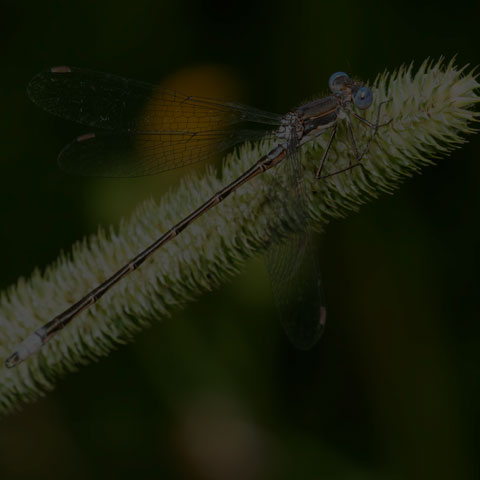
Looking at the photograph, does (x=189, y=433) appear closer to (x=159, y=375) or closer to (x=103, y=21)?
(x=159, y=375)

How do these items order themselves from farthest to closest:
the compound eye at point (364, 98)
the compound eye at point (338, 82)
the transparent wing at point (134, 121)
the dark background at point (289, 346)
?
1. the dark background at point (289, 346)
2. the transparent wing at point (134, 121)
3. the compound eye at point (338, 82)
4. the compound eye at point (364, 98)

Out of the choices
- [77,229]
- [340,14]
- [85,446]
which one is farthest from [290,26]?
[85,446]

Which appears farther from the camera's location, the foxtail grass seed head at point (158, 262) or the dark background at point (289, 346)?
the dark background at point (289, 346)

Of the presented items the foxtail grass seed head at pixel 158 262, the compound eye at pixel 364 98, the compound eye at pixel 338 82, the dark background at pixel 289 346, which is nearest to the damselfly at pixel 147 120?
the compound eye at pixel 338 82

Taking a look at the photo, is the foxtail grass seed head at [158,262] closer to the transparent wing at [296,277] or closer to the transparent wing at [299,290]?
the transparent wing at [296,277]

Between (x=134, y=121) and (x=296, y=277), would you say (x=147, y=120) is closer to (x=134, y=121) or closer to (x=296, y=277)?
(x=134, y=121)

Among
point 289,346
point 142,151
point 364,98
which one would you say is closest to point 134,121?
point 142,151
